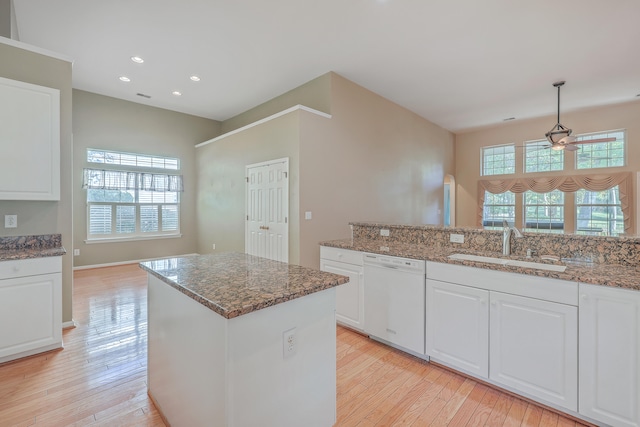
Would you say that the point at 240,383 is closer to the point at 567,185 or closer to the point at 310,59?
the point at 310,59

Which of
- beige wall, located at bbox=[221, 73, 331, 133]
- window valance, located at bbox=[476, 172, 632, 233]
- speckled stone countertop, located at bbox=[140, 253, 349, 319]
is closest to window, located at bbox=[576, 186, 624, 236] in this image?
window valance, located at bbox=[476, 172, 632, 233]

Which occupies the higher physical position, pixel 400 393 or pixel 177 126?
pixel 177 126

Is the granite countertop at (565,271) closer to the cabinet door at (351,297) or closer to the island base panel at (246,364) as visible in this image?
the cabinet door at (351,297)

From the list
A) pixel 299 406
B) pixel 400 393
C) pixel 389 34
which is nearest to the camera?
pixel 299 406

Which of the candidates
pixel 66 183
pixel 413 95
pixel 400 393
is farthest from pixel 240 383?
pixel 413 95

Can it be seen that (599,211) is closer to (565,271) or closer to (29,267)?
(565,271)

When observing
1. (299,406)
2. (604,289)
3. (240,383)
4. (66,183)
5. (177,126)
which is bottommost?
(299,406)

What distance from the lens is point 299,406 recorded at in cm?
142

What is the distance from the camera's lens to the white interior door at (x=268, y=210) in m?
4.29

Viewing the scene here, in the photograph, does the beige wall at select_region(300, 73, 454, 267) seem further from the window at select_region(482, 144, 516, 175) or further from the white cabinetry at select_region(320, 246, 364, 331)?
the window at select_region(482, 144, 516, 175)

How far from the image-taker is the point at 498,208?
7723mm

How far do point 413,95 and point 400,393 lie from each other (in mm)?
5012

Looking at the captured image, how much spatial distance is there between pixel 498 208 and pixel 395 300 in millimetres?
6660

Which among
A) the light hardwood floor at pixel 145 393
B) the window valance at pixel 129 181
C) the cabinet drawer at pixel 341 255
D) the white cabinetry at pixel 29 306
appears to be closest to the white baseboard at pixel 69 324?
the light hardwood floor at pixel 145 393
